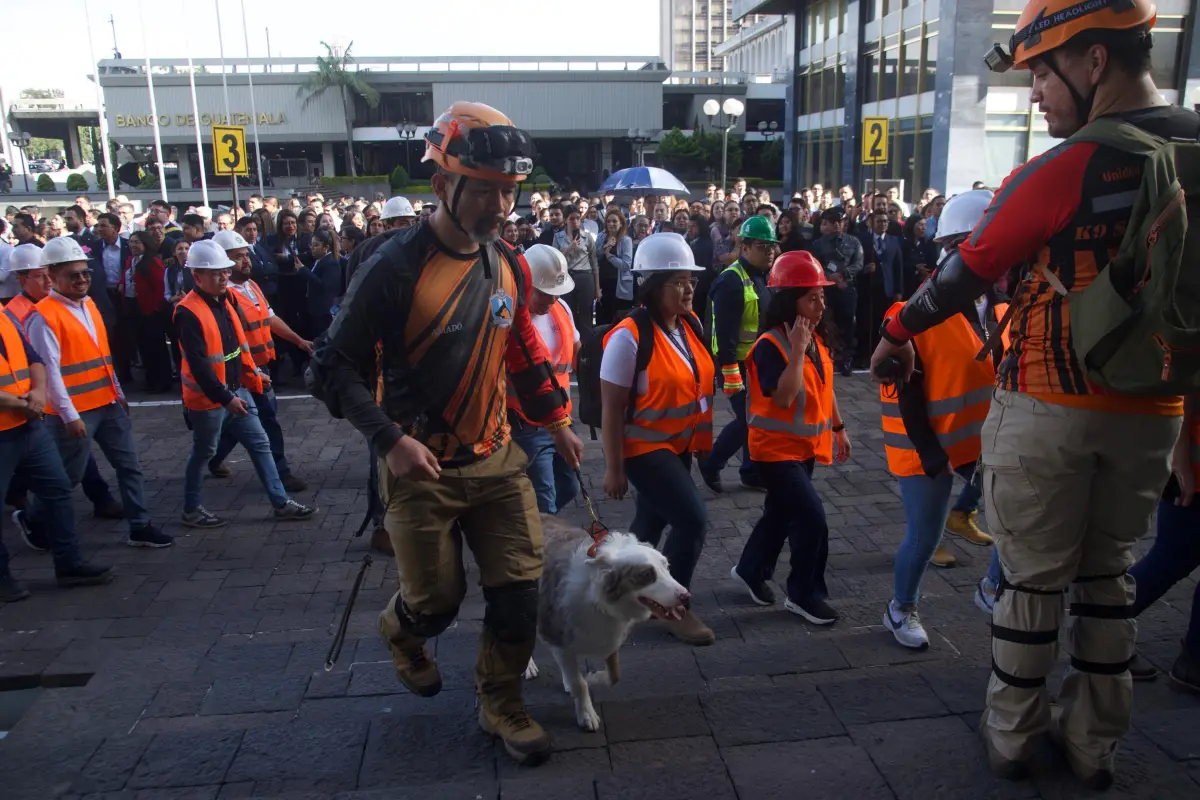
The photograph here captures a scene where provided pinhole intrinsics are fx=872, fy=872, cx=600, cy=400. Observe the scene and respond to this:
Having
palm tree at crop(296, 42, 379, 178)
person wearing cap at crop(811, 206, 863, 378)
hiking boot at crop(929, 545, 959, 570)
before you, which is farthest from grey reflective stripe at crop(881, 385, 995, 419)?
palm tree at crop(296, 42, 379, 178)

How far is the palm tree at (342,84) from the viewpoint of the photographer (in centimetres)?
5003

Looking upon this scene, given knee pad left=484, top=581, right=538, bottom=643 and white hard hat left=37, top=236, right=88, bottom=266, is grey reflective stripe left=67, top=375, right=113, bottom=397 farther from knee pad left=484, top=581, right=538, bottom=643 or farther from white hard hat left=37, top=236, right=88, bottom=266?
knee pad left=484, top=581, right=538, bottom=643

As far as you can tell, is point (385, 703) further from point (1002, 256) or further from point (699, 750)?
point (1002, 256)

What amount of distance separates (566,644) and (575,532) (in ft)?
1.82

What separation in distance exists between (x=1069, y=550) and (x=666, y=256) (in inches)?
91.5

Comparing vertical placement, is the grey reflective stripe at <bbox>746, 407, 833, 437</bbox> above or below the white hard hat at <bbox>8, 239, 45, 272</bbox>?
below

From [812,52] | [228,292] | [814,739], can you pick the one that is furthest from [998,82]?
[814,739]

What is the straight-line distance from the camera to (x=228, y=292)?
6832 mm

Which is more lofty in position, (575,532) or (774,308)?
(774,308)

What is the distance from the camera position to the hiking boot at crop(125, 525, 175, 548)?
5992 millimetres

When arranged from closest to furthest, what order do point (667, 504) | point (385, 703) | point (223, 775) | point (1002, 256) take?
point (1002, 256) < point (223, 775) < point (385, 703) < point (667, 504)

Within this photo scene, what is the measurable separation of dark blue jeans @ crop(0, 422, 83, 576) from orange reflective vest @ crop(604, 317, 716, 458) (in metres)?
3.56

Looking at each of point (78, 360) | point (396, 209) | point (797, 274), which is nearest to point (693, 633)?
point (797, 274)

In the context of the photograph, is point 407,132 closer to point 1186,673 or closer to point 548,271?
point 548,271
